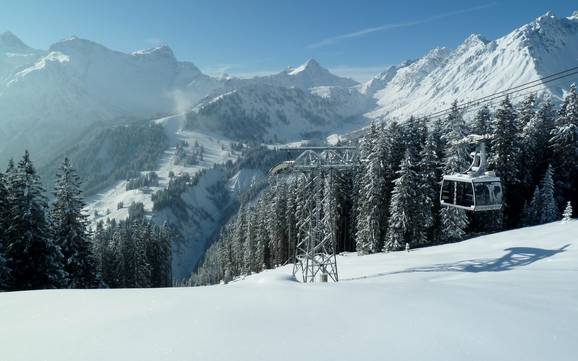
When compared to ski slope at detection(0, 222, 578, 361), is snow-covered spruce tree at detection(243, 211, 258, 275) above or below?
below

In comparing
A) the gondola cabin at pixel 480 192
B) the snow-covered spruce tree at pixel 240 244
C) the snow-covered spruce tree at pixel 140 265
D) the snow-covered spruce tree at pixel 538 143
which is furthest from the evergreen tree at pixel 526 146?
the snow-covered spruce tree at pixel 140 265

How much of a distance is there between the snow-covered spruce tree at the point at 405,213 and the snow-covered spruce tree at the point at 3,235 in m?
33.2

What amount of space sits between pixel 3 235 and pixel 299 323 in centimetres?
2771

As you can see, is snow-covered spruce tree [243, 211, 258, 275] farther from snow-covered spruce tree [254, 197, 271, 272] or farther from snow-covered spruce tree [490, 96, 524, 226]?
snow-covered spruce tree [490, 96, 524, 226]

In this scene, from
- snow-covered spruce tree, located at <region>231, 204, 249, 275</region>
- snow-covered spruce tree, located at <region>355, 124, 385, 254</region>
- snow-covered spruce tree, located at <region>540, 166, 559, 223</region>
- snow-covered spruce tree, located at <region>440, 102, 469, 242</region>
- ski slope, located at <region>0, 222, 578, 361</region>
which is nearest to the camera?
ski slope, located at <region>0, 222, 578, 361</region>

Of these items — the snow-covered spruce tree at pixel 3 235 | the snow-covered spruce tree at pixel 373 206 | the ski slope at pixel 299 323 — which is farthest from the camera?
the snow-covered spruce tree at pixel 373 206

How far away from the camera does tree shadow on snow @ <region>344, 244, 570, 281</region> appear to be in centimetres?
2173

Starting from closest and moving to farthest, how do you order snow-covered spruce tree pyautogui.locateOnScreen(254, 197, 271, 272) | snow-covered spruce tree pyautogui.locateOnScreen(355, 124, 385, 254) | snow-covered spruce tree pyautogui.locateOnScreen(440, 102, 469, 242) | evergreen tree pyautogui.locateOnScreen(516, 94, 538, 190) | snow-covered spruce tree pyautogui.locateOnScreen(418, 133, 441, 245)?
snow-covered spruce tree pyautogui.locateOnScreen(440, 102, 469, 242), snow-covered spruce tree pyautogui.locateOnScreen(418, 133, 441, 245), evergreen tree pyautogui.locateOnScreen(516, 94, 538, 190), snow-covered spruce tree pyautogui.locateOnScreen(355, 124, 385, 254), snow-covered spruce tree pyautogui.locateOnScreen(254, 197, 271, 272)

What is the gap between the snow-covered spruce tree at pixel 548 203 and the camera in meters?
39.5

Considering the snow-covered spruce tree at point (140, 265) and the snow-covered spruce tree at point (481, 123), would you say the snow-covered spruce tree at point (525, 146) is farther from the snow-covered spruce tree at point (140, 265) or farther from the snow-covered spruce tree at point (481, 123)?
the snow-covered spruce tree at point (140, 265)

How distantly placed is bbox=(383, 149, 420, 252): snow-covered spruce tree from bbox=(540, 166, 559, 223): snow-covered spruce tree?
1165 cm

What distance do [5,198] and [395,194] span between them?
112 feet

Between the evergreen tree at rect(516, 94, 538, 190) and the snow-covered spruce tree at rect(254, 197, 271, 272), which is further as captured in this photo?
the snow-covered spruce tree at rect(254, 197, 271, 272)

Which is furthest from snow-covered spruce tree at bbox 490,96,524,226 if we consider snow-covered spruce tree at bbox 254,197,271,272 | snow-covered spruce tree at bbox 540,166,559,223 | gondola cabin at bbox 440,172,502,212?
snow-covered spruce tree at bbox 254,197,271,272
